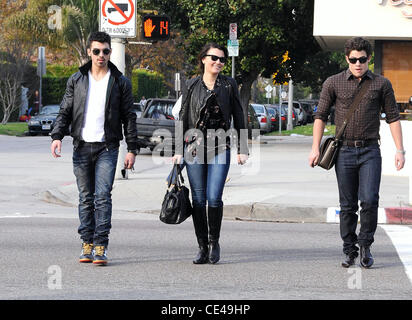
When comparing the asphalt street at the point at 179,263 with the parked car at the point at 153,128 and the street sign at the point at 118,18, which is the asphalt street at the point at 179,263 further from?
the parked car at the point at 153,128

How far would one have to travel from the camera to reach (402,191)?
14.5 meters

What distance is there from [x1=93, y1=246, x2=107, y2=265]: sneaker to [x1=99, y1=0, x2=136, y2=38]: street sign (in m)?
7.90

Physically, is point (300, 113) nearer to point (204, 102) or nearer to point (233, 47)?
point (233, 47)

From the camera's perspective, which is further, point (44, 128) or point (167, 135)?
point (44, 128)

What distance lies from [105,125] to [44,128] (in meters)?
30.2

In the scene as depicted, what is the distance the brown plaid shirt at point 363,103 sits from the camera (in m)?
7.75

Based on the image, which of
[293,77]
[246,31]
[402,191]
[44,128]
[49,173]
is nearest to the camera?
[402,191]

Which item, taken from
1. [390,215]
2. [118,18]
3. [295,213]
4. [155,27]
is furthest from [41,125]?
[390,215]

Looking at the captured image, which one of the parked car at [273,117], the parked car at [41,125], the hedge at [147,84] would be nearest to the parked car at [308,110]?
the hedge at [147,84]

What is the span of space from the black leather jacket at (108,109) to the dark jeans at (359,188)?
1895 mm

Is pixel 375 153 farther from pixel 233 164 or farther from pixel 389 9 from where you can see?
pixel 233 164

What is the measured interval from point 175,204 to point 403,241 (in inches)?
122

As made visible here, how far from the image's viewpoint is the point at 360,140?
777 centimetres
